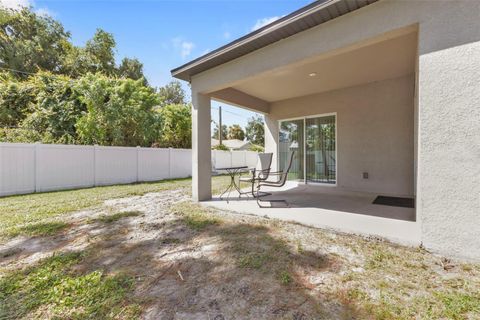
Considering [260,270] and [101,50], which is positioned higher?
[101,50]

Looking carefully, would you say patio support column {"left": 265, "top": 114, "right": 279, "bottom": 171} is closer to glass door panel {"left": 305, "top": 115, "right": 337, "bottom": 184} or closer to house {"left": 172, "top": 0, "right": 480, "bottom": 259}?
house {"left": 172, "top": 0, "right": 480, "bottom": 259}

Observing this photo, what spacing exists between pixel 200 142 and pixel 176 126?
845cm

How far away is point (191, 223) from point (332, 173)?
457 centimetres

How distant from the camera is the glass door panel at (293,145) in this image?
7.23 meters

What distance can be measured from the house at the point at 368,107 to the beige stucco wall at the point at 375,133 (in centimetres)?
2

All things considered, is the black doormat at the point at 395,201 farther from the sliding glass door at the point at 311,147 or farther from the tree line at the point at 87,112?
the tree line at the point at 87,112

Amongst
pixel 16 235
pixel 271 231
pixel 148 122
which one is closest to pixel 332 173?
pixel 271 231

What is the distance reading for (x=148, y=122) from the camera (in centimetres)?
1082

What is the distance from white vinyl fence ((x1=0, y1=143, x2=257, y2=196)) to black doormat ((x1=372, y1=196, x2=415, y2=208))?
8929 mm

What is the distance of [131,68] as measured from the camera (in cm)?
1991

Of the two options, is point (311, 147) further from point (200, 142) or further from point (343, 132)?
point (200, 142)

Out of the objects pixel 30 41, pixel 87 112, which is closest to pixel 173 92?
pixel 30 41

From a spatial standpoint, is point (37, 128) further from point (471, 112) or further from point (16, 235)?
point (471, 112)

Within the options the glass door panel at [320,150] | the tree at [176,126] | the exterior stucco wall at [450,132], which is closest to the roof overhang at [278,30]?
the exterior stucco wall at [450,132]
